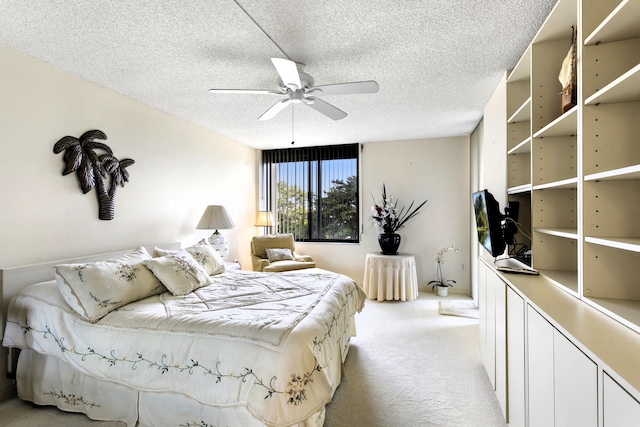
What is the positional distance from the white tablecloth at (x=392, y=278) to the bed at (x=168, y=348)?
87.7 inches

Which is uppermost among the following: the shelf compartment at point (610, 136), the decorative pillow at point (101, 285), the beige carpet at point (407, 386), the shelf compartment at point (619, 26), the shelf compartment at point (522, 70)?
the shelf compartment at point (522, 70)

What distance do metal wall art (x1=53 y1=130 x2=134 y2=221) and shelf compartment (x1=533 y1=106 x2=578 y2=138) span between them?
343cm

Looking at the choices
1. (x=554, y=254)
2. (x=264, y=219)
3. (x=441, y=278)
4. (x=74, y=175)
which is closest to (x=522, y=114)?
(x=554, y=254)

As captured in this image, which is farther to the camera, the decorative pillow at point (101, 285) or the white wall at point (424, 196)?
the white wall at point (424, 196)

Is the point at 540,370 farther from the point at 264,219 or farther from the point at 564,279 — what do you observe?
the point at 264,219

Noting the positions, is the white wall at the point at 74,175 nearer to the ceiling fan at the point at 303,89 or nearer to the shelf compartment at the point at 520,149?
the ceiling fan at the point at 303,89

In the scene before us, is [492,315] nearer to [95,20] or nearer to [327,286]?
[327,286]

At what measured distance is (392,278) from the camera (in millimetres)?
4590

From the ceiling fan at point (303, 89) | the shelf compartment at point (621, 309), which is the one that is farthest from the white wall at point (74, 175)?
the shelf compartment at point (621, 309)

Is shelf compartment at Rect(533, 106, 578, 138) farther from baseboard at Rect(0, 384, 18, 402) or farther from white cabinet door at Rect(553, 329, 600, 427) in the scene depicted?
baseboard at Rect(0, 384, 18, 402)

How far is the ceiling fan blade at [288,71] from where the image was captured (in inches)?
76.1

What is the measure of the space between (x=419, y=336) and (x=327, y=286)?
1302mm

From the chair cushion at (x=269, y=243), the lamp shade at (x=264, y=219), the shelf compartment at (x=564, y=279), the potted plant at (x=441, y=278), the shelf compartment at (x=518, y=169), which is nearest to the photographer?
the shelf compartment at (x=564, y=279)

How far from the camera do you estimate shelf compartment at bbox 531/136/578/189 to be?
74.6 inches
